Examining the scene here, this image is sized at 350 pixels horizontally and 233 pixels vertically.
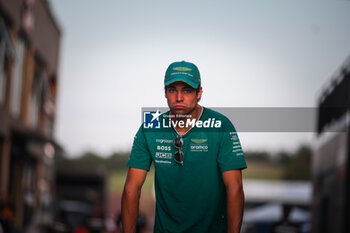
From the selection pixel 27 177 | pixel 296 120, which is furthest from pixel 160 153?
pixel 27 177

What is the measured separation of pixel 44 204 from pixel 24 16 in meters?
10.7

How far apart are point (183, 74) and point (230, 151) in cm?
43

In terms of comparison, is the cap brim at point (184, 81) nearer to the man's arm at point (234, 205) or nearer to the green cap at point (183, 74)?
the green cap at point (183, 74)

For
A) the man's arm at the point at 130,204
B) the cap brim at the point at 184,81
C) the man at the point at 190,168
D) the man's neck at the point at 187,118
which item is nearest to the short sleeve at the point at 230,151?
the man at the point at 190,168

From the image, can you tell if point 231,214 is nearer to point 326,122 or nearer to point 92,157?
point 326,122

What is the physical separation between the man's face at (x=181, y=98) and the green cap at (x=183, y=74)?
3cm

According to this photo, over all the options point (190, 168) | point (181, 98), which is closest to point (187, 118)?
point (181, 98)

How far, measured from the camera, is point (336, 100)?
1089 centimetres

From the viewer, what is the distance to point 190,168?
102 inches

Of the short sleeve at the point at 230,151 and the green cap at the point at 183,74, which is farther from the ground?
the green cap at the point at 183,74

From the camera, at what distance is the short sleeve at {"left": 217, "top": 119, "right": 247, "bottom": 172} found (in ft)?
8.54

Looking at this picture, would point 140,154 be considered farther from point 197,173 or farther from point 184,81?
point 184,81

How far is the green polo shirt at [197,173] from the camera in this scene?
259 cm

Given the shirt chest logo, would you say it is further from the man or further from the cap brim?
the cap brim
